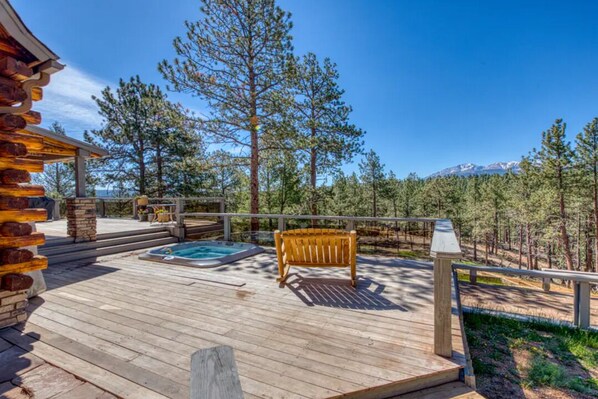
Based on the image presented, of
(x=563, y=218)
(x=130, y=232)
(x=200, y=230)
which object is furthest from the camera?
(x=563, y=218)

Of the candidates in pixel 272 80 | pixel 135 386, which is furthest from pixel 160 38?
pixel 135 386

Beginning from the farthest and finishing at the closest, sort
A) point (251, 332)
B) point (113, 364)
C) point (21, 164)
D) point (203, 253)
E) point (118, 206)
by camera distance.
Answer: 1. point (118, 206)
2. point (203, 253)
3. point (21, 164)
4. point (251, 332)
5. point (113, 364)

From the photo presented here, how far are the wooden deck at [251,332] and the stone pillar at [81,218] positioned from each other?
189 centimetres

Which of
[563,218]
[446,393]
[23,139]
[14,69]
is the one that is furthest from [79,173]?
[563,218]

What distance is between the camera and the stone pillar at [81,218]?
609 cm

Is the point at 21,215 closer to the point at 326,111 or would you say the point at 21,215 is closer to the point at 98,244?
the point at 98,244

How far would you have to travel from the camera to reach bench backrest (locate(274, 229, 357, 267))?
A: 400 cm

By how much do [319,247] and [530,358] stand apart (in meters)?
2.59

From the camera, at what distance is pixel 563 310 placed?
5883 mm

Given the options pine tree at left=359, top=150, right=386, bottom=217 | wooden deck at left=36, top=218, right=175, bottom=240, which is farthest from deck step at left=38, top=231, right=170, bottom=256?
pine tree at left=359, top=150, right=386, bottom=217

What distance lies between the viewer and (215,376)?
760 mm

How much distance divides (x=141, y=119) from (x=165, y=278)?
12845 mm

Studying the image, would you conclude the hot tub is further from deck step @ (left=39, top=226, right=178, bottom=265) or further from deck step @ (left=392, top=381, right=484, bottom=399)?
deck step @ (left=392, top=381, right=484, bottom=399)

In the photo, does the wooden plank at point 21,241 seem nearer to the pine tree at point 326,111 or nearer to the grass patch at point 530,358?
the grass patch at point 530,358
